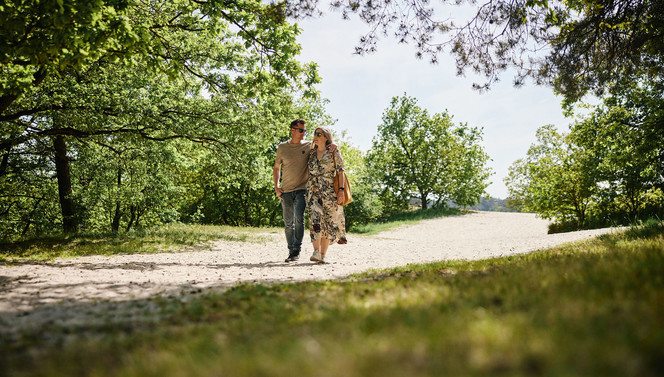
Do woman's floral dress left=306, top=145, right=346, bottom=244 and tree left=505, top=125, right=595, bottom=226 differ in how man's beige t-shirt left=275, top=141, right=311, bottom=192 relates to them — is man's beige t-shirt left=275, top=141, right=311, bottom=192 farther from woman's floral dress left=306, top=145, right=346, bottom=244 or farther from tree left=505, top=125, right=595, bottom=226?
tree left=505, top=125, right=595, bottom=226

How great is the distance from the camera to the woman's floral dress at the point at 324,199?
683 centimetres

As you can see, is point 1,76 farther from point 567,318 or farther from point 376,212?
point 376,212

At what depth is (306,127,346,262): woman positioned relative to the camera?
6.81 meters

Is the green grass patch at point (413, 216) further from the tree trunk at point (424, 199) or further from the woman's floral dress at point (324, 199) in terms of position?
the woman's floral dress at point (324, 199)

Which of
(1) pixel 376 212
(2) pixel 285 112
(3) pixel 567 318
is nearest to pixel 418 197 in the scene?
(1) pixel 376 212

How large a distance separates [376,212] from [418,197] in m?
10.8

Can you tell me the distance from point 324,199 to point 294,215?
762 millimetres

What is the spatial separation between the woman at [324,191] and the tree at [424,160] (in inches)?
930

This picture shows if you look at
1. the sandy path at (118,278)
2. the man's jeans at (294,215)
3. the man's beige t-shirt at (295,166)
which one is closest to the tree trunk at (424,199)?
the sandy path at (118,278)

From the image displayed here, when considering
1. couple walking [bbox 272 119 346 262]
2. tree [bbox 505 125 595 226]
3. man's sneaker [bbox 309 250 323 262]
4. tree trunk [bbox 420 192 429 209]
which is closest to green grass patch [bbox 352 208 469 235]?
tree trunk [bbox 420 192 429 209]

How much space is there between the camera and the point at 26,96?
1002 centimetres

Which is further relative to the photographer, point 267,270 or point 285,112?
point 285,112

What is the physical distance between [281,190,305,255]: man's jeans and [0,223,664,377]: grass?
146 inches

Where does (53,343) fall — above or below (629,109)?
below
